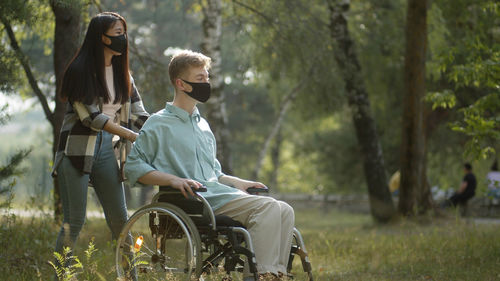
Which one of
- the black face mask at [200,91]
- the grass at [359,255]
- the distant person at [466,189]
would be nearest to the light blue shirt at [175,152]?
the black face mask at [200,91]

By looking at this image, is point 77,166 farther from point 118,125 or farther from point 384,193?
point 384,193

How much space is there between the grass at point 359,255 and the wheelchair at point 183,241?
740mm

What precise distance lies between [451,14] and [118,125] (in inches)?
392

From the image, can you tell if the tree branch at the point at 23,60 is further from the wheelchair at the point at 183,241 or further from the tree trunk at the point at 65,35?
the wheelchair at the point at 183,241

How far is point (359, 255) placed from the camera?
769 cm

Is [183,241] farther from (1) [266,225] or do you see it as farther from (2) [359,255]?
(2) [359,255]

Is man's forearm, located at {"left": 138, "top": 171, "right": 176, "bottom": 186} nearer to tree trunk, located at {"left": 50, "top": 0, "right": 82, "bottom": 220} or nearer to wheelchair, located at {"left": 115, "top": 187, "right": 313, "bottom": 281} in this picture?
wheelchair, located at {"left": 115, "top": 187, "right": 313, "bottom": 281}

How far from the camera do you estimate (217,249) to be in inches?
162

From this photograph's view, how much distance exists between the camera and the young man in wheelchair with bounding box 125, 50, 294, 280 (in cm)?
396

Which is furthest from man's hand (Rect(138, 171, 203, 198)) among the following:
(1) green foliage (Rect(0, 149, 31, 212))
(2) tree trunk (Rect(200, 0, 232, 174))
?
(2) tree trunk (Rect(200, 0, 232, 174))

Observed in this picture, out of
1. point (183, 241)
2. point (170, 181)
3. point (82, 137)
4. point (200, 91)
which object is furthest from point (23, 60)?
point (170, 181)

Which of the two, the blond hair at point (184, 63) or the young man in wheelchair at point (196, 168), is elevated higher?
the blond hair at point (184, 63)

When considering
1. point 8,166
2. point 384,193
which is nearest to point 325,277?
point 8,166

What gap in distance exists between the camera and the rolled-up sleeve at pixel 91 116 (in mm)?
4289
